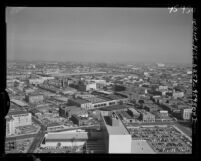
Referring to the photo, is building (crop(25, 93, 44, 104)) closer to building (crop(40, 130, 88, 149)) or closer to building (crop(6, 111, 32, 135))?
building (crop(6, 111, 32, 135))

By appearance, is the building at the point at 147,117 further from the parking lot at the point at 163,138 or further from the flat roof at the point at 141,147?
the flat roof at the point at 141,147

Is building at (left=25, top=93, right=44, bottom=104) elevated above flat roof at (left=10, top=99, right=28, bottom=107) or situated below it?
above

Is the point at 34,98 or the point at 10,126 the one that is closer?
the point at 10,126

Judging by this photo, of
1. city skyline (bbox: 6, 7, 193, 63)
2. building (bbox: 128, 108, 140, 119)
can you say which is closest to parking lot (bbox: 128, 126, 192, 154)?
building (bbox: 128, 108, 140, 119)

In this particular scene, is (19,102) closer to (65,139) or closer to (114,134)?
(65,139)

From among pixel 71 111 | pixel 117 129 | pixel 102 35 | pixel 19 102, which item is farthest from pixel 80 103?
pixel 102 35

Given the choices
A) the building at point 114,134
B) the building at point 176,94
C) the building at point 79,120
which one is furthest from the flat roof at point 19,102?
the building at point 176,94
